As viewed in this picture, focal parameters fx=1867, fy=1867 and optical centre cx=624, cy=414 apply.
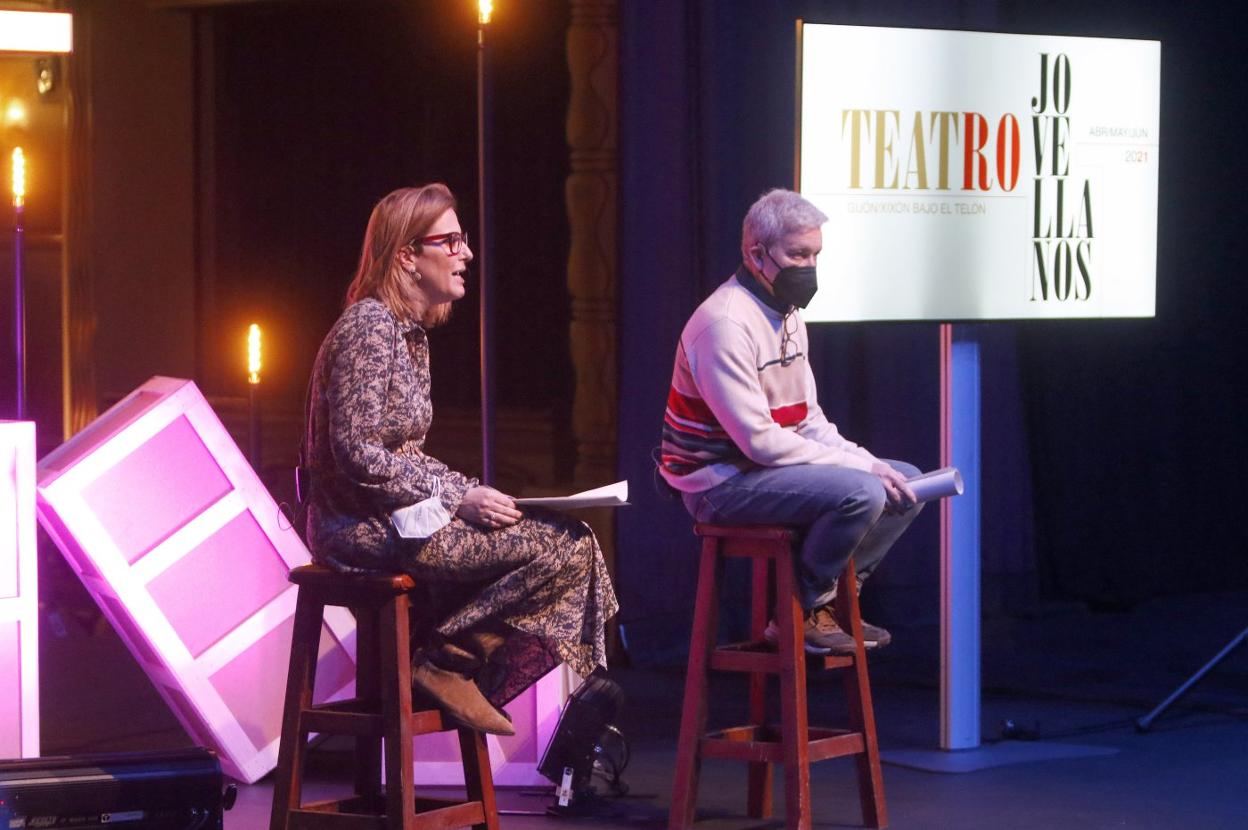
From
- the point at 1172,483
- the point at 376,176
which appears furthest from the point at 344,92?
the point at 1172,483

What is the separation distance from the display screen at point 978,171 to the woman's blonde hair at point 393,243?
1.05 metres

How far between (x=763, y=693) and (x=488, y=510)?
94 cm

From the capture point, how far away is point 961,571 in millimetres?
4461

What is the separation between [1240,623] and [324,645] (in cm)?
361

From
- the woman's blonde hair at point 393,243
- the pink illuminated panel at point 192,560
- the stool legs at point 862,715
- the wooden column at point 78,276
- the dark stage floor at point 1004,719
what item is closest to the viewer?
the woman's blonde hair at point 393,243

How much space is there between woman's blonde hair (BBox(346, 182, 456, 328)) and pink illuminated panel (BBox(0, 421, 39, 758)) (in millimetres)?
813

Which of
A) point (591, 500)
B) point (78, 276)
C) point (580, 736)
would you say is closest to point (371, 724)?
point (591, 500)

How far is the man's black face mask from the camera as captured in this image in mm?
3689

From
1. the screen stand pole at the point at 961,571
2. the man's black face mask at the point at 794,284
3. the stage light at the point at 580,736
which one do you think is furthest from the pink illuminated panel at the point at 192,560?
the screen stand pole at the point at 961,571

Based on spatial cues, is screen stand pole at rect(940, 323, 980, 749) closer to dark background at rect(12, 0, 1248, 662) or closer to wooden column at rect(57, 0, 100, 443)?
dark background at rect(12, 0, 1248, 662)

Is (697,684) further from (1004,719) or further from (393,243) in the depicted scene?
(1004,719)

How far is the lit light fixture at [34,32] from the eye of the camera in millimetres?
3922

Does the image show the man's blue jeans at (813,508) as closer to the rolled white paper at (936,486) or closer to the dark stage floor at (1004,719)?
the rolled white paper at (936,486)

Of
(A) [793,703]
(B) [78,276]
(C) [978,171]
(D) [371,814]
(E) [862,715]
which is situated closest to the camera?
(D) [371,814]
